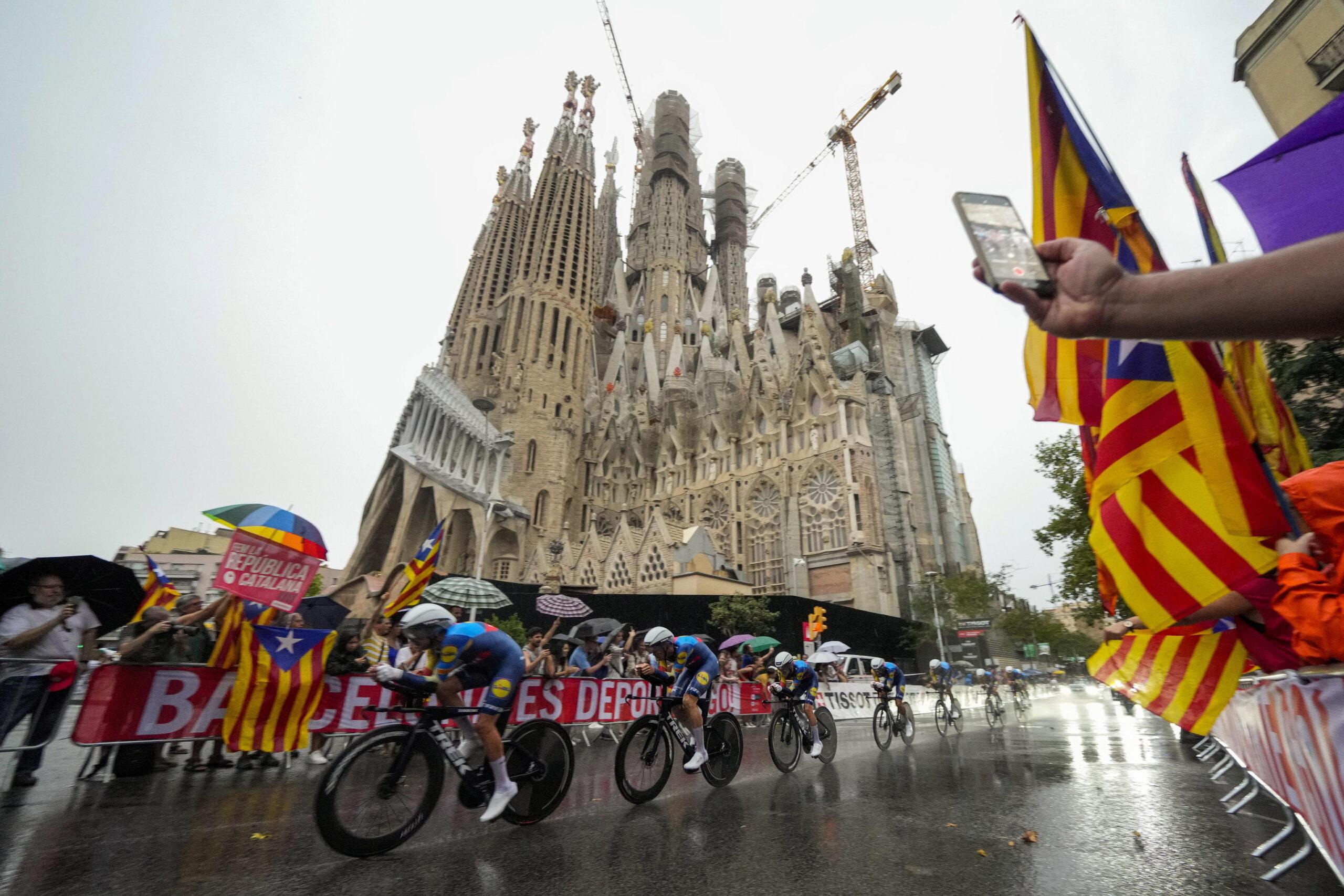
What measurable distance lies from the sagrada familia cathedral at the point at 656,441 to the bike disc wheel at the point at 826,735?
19018 millimetres

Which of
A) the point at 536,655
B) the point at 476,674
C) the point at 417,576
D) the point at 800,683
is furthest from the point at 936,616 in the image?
the point at 476,674

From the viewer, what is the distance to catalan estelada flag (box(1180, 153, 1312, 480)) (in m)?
3.24

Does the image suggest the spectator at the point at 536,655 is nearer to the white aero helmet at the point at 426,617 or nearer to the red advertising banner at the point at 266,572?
the red advertising banner at the point at 266,572

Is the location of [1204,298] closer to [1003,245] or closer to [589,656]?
[1003,245]

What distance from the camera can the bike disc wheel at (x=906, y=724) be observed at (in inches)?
428

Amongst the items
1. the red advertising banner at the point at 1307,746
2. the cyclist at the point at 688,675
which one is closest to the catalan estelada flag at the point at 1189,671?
the red advertising banner at the point at 1307,746

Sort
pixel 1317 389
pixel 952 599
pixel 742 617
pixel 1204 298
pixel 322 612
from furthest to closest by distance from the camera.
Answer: pixel 952 599
pixel 742 617
pixel 322 612
pixel 1317 389
pixel 1204 298

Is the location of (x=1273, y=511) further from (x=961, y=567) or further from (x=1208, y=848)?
(x=961, y=567)

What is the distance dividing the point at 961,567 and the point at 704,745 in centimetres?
4005

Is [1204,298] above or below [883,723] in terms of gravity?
above

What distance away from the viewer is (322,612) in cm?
889

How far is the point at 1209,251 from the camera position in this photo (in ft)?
12.3

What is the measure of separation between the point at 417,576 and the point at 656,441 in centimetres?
3845

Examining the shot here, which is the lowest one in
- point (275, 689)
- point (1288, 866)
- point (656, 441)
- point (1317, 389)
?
point (1288, 866)
